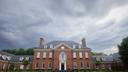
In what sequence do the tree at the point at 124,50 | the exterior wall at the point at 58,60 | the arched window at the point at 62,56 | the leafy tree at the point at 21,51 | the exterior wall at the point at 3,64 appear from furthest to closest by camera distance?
the leafy tree at the point at 21,51 < the arched window at the point at 62,56 < the exterior wall at the point at 58,60 < the exterior wall at the point at 3,64 < the tree at the point at 124,50

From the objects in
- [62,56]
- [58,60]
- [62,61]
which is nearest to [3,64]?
[58,60]

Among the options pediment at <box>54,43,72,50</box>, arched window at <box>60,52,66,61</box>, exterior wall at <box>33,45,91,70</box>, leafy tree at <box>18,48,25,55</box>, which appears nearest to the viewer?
exterior wall at <box>33,45,91,70</box>

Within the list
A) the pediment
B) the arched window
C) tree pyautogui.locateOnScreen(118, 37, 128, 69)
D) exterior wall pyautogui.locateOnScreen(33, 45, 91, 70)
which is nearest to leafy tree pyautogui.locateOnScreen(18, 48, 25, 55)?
exterior wall pyautogui.locateOnScreen(33, 45, 91, 70)

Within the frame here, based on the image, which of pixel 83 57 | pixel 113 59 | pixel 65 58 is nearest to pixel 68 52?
pixel 65 58

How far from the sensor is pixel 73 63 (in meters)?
40.2

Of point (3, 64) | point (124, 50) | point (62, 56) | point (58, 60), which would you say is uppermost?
point (124, 50)

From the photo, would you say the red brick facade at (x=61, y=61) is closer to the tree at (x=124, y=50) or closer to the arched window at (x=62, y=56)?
the arched window at (x=62, y=56)

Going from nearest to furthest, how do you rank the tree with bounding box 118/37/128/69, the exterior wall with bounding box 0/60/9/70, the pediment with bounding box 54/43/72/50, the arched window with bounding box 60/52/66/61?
the tree with bounding box 118/37/128/69
the exterior wall with bounding box 0/60/9/70
the arched window with bounding box 60/52/66/61
the pediment with bounding box 54/43/72/50

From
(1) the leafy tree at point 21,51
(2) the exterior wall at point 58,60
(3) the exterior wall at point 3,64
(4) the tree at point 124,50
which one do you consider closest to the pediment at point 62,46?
(2) the exterior wall at point 58,60

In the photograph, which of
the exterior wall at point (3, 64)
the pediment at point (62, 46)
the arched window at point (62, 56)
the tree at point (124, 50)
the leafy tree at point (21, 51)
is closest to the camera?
the tree at point (124, 50)

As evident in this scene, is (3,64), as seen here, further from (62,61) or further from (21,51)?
(21,51)

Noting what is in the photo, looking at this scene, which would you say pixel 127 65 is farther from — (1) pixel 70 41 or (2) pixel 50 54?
(2) pixel 50 54

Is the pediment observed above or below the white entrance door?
above

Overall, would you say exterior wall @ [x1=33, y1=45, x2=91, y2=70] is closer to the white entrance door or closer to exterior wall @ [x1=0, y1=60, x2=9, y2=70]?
the white entrance door
